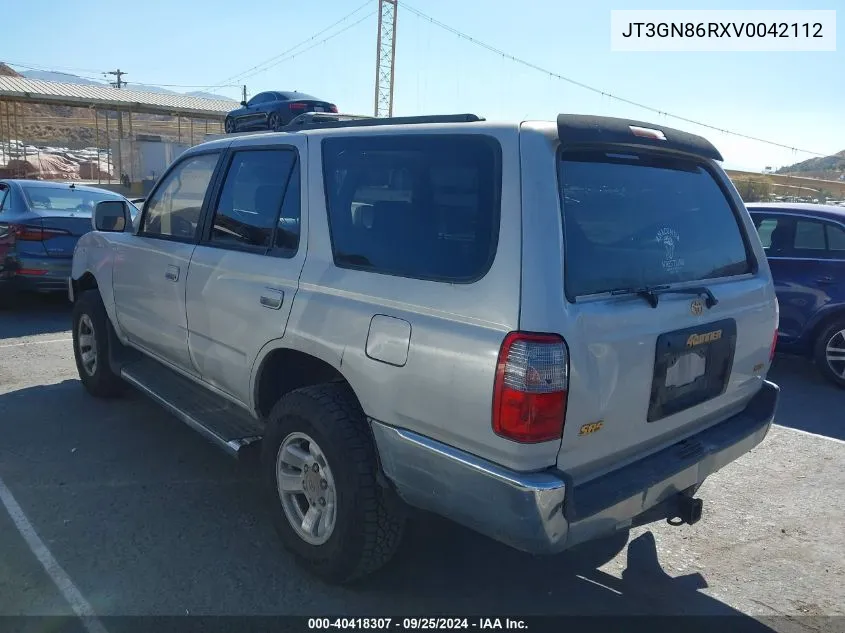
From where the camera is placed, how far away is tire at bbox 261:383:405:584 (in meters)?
2.65

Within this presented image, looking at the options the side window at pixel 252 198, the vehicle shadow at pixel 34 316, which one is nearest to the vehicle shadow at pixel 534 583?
the side window at pixel 252 198

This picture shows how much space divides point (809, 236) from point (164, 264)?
5891mm

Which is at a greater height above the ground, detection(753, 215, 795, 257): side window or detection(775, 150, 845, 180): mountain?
detection(775, 150, 845, 180): mountain

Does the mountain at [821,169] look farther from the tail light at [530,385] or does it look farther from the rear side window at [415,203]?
the tail light at [530,385]

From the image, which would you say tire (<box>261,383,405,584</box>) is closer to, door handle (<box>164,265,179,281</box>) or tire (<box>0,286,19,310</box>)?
door handle (<box>164,265,179,281</box>)

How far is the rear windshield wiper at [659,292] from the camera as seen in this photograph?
2457 mm

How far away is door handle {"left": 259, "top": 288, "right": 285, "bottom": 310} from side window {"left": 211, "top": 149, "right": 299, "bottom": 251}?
0.77 feet

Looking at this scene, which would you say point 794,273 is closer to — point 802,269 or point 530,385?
point 802,269

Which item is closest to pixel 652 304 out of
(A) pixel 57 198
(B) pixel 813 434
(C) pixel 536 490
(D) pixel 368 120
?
(C) pixel 536 490

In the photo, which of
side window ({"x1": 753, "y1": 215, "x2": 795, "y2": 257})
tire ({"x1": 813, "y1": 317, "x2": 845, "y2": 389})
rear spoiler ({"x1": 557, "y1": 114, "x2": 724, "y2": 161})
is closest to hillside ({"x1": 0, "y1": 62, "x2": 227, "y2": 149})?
side window ({"x1": 753, "y1": 215, "x2": 795, "y2": 257})

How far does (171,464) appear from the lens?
13.5 ft

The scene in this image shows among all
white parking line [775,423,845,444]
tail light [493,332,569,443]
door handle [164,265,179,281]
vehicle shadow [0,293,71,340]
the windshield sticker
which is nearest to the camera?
tail light [493,332,569,443]

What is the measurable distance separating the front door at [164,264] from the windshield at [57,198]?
442 cm

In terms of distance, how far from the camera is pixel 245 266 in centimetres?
336
